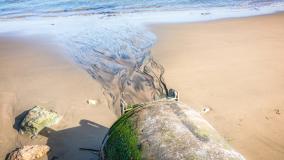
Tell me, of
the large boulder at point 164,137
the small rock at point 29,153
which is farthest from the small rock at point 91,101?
the large boulder at point 164,137

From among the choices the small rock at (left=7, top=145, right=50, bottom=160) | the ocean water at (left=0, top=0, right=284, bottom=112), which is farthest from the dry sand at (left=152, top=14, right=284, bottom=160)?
the small rock at (left=7, top=145, right=50, bottom=160)

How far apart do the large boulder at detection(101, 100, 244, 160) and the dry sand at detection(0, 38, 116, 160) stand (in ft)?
5.04

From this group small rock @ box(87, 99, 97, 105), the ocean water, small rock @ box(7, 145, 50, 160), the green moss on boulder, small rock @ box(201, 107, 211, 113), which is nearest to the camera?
the green moss on boulder

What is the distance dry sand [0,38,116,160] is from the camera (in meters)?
5.41

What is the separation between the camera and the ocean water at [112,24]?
25.8 ft

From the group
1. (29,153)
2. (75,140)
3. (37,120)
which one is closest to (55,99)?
(37,120)

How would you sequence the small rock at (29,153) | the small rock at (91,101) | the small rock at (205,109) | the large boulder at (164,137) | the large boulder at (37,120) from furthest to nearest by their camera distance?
the small rock at (91,101)
the small rock at (205,109)
the large boulder at (37,120)
the small rock at (29,153)
the large boulder at (164,137)

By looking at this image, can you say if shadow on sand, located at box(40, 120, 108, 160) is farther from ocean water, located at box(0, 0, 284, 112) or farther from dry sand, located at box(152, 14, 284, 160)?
dry sand, located at box(152, 14, 284, 160)

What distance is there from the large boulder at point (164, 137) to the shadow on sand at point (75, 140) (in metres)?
1.44

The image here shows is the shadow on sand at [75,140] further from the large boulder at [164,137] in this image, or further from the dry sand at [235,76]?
the dry sand at [235,76]

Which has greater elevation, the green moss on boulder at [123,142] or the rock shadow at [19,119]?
the green moss on boulder at [123,142]

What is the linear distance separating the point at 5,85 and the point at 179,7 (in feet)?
33.9

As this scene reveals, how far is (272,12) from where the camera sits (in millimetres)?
14039

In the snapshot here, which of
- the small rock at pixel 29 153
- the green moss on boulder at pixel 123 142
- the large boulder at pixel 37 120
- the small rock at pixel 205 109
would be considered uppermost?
the green moss on boulder at pixel 123 142
